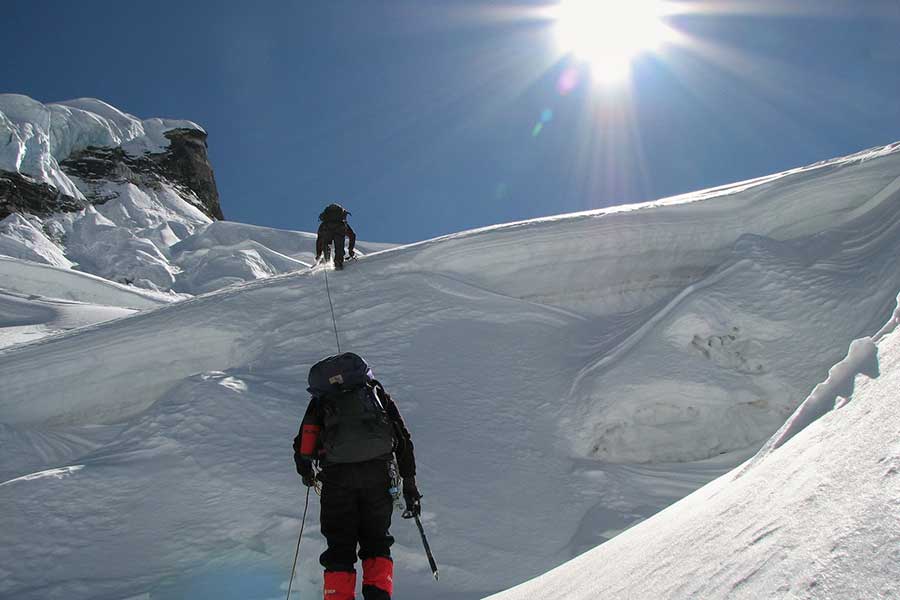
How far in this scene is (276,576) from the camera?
434 cm

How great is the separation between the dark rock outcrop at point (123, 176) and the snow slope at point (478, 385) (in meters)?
50.2

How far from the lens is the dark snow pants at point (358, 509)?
126 inches

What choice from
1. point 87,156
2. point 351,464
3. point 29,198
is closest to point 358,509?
point 351,464

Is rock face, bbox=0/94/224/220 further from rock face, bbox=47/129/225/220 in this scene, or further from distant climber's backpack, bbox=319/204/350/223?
distant climber's backpack, bbox=319/204/350/223

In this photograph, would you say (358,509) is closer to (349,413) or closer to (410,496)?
(410,496)

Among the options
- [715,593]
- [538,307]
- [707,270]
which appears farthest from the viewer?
[707,270]

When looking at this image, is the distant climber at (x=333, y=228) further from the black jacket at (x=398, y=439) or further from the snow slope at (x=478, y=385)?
the black jacket at (x=398, y=439)

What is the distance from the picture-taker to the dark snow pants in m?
3.20

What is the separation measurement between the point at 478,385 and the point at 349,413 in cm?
413

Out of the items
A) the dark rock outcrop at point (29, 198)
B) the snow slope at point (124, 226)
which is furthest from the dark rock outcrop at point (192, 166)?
the dark rock outcrop at point (29, 198)

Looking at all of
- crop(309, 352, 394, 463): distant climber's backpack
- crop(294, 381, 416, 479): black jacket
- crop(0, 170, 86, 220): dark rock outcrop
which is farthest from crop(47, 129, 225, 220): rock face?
crop(309, 352, 394, 463): distant climber's backpack

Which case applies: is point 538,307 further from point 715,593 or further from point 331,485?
point 715,593

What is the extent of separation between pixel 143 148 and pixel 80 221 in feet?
81.1

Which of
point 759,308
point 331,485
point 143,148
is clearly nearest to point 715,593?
point 331,485
